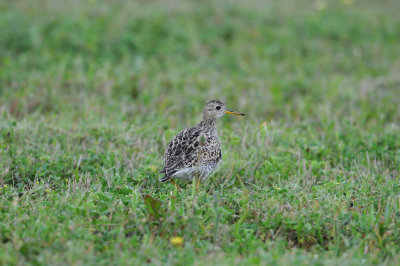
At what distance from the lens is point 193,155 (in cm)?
692

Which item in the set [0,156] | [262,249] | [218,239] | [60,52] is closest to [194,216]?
[218,239]

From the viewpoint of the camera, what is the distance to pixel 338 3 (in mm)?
16719

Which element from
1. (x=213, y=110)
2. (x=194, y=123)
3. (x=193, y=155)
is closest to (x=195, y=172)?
(x=193, y=155)

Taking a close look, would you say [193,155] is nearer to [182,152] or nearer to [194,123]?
[182,152]

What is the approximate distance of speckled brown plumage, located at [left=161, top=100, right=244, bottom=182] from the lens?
6.74m

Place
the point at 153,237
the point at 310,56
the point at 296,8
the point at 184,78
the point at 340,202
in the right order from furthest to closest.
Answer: the point at 296,8 < the point at 310,56 < the point at 184,78 < the point at 340,202 < the point at 153,237

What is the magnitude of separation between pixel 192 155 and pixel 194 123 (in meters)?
2.80

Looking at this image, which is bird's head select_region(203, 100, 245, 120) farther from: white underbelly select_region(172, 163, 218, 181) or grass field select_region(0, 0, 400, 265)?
white underbelly select_region(172, 163, 218, 181)

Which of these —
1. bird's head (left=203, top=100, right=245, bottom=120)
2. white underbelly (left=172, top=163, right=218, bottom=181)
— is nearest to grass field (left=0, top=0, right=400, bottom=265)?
white underbelly (left=172, top=163, right=218, bottom=181)

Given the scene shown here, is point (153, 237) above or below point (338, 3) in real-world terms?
below

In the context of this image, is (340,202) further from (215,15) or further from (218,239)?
(215,15)

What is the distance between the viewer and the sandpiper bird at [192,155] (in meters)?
6.74

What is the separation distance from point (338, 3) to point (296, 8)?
1.66 metres

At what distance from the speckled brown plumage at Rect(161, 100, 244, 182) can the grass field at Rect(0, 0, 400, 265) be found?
314mm
